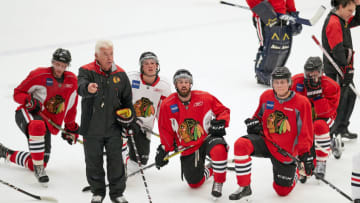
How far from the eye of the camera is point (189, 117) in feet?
12.2

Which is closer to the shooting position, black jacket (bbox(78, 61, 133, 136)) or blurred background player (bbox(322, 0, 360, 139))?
black jacket (bbox(78, 61, 133, 136))

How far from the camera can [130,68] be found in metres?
6.95

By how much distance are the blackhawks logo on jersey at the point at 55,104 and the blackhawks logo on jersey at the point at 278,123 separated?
1554mm

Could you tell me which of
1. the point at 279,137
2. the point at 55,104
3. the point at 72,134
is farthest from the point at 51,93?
the point at 279,137

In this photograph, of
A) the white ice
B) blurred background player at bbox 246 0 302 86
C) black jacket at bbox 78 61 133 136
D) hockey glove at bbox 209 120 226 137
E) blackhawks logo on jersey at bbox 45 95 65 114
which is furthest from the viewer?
blurred background player at bbox 246 0 302 86

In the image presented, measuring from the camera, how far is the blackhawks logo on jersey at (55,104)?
4.08 m

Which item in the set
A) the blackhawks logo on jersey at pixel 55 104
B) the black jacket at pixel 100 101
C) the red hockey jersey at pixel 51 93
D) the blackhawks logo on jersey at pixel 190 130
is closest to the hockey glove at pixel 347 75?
the blackhawks logo on jersey at pixel 190 130

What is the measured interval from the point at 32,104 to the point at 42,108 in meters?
0.14

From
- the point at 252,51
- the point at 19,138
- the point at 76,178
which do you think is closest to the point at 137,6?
the point at 252,51

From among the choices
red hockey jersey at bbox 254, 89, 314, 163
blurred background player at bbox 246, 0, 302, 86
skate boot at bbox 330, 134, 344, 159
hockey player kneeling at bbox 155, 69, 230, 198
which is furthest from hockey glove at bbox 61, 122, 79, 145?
blurred background player at bbox 246, 0, 302, 86

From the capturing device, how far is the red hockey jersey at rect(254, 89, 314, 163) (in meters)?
3.51

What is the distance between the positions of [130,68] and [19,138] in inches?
92.9

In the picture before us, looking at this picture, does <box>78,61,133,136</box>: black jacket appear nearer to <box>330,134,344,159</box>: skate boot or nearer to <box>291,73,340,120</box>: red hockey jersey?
<box>291,73,340,120</box>: red hockey jersey

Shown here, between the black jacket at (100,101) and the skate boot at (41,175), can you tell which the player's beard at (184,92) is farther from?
the skate boot at (41,175)
